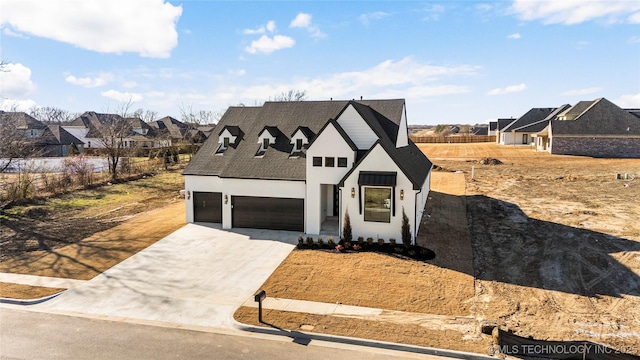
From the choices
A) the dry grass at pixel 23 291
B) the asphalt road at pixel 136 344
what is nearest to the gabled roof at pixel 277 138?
the dry grass at pixel 23 291

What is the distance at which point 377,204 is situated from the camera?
787 inches

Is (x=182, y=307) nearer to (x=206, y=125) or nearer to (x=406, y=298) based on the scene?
(x=406, y=298)

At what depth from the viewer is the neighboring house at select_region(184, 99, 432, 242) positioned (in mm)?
19812

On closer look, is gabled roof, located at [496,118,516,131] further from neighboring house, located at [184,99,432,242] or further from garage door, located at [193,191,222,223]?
garage door, located at [193,191,222,223]

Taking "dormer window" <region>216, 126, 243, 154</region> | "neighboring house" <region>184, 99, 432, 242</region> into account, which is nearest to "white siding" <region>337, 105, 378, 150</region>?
"neighboring house" <region>184, 99, 432, 242</region>

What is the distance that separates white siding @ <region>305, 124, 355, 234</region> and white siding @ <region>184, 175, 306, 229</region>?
72 cm

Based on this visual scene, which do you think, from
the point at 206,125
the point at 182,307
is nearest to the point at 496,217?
the point at 182,307

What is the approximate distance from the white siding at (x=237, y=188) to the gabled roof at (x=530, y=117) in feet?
215

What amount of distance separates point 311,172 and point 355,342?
1158cm

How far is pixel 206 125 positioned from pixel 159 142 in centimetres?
2715

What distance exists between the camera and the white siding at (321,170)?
828 inches

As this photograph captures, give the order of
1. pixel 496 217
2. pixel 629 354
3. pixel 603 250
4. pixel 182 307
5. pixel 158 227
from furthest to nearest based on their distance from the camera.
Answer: pixel 496 217 < pixel 158 227 < pixel 603 250 < pixel 182 307 < pixel 629 354

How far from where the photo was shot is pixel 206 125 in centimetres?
9938

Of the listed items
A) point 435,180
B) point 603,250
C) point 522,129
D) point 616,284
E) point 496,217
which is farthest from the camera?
point 522,129
